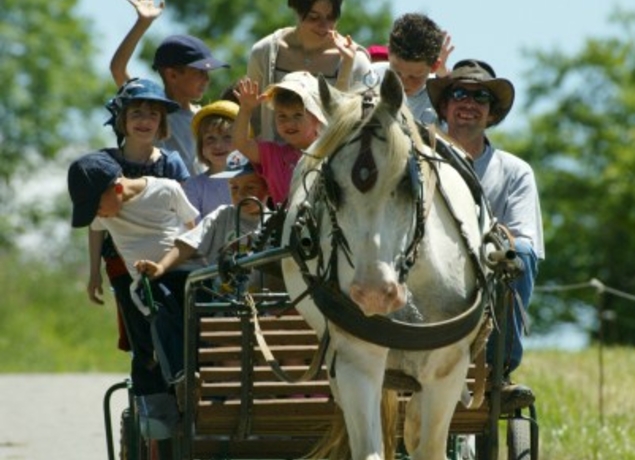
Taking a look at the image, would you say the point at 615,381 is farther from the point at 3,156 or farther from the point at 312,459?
the point at 3,156

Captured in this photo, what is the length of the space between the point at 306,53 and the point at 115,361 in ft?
51.7

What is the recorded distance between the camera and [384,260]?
835 centimetres

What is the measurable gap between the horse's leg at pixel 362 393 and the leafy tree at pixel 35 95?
1914 inches

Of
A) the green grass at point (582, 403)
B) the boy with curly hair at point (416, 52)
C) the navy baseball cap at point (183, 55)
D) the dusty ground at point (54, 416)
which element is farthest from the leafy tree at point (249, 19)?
the boy with curly hair at point (416, 52)

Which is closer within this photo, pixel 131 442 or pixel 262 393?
pixel 262 393

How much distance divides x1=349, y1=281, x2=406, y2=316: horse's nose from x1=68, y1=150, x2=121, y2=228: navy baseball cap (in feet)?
7.24

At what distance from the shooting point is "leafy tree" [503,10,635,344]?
50.8 metres

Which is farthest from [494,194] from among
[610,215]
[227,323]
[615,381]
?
[610,215]

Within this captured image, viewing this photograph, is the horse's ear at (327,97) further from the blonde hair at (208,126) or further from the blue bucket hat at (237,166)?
the blonde hair at (208,126)

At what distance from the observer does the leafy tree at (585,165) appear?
167ft

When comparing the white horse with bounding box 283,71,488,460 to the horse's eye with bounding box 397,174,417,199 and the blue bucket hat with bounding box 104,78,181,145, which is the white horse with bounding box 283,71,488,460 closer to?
the horse's eye with bounding box 397,174,417,199

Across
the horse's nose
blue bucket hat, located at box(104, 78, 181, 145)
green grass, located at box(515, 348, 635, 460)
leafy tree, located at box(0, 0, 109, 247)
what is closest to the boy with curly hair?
blue bucket hat, located at box(104, 78, 181, 145)

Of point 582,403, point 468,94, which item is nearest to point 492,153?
point 468,94

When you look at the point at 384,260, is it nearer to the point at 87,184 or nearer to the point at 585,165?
the point at 87,184
